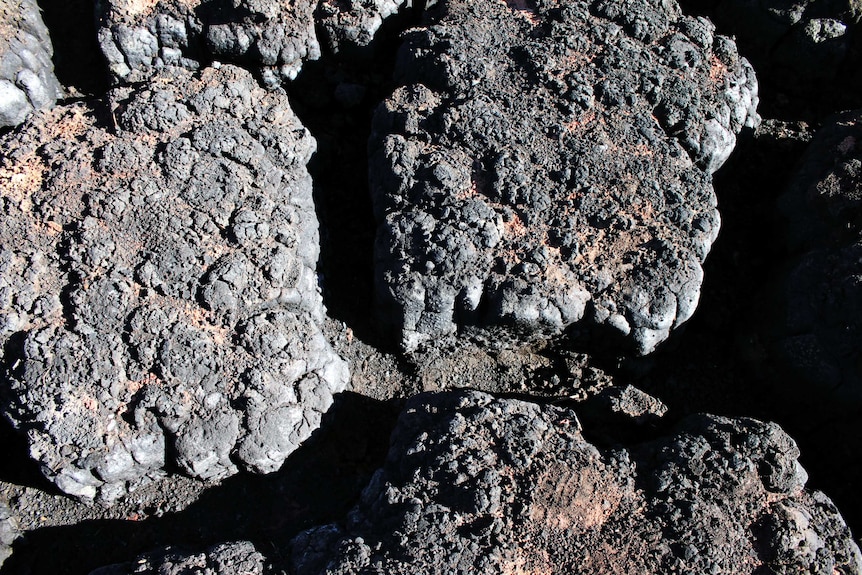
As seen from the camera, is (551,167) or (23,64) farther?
(23,64)

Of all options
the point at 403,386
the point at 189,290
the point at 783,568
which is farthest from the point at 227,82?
the point at 783,568

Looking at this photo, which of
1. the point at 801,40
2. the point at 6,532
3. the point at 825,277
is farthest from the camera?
the point at 801,40

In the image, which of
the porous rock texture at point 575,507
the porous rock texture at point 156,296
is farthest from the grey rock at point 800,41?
the porous rock texture at point 156,296

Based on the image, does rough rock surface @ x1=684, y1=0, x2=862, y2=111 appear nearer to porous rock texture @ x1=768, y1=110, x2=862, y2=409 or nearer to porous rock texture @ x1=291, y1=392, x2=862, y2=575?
porous rock texture @ x1=768, y1=110, x2=862, y2=409

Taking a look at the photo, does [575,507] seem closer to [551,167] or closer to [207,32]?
[551,167]

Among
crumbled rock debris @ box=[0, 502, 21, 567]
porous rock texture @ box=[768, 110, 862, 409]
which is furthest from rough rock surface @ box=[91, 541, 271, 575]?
porous rock texture @ box=[768, 110, 862, 409]

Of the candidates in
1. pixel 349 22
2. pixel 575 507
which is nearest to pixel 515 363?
pixel 575 507

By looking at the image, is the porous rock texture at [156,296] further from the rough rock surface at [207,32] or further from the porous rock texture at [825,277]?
the porous rock texture at [825,277]
